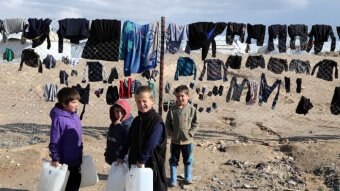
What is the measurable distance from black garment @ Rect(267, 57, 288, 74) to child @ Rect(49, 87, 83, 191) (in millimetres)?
6197

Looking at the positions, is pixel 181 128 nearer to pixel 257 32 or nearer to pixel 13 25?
pixel 257 32

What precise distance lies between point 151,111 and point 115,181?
87cm

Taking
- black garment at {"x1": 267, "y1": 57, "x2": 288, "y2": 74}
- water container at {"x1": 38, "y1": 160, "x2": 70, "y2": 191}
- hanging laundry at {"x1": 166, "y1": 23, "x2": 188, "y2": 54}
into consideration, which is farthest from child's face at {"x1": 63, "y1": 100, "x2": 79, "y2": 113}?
black garment at {"x1": 267, "y1": 57, "x2": 288, "y2": 74}

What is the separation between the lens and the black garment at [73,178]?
4.99 metres

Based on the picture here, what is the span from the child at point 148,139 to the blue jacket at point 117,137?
0.34m

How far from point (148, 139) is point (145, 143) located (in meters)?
0.05

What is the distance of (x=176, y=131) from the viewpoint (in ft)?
20.5

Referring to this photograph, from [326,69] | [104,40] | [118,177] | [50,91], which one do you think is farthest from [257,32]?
[118,177]

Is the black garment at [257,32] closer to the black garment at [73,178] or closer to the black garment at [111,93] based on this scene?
the black garment at [111,93]

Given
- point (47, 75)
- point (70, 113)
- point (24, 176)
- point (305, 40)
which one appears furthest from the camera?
point (47, 75)

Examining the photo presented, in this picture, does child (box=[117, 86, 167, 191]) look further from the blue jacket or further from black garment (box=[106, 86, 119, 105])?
black garment (box=[106, 86, 119, 105])

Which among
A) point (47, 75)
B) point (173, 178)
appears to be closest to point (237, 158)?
point (173, 178)

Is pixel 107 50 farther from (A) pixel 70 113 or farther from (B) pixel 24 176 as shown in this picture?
(A) pixel 70 113

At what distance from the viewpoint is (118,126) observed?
497 cm
